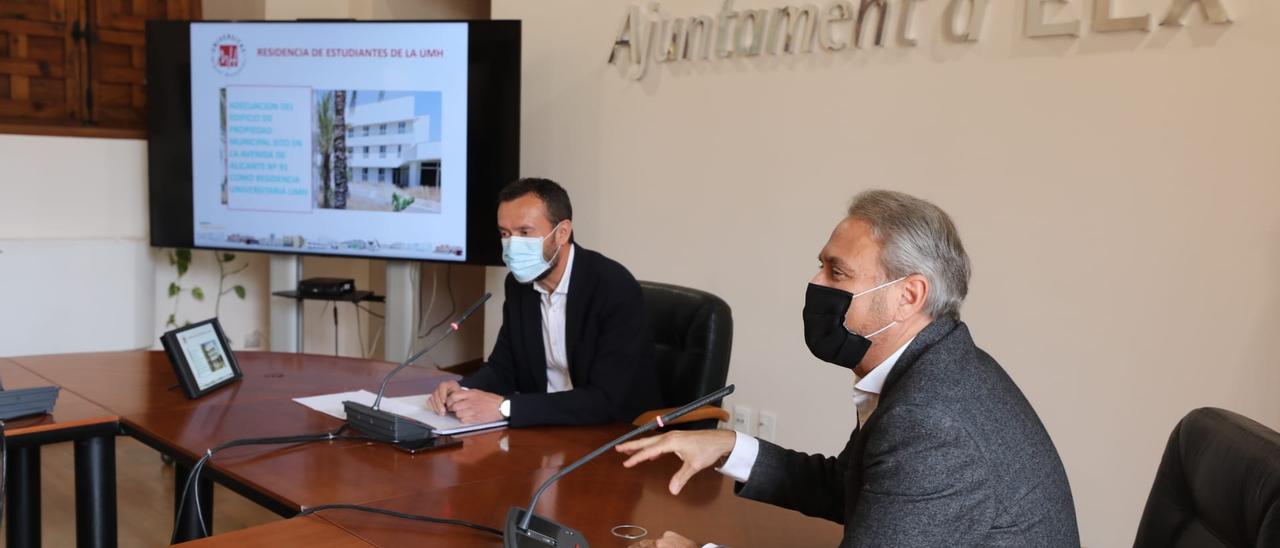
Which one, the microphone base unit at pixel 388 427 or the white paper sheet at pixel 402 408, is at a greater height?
the microphone base unit at pixel 388 427

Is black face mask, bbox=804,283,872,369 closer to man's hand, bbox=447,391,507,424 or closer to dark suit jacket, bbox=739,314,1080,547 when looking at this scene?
dark suit jacket, bbox=739,314,1080,547

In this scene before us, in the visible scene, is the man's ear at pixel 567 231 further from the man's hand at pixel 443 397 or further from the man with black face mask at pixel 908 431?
the man with black face mask at pixel 908 431

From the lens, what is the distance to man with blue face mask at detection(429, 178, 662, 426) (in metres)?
2.52

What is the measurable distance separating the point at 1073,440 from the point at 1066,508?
168 centimetres

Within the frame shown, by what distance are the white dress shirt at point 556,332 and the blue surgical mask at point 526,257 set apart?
0.07 m

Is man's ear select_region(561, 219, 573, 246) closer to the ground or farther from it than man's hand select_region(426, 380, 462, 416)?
farther from it

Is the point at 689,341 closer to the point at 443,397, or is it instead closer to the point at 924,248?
the point at 443,397

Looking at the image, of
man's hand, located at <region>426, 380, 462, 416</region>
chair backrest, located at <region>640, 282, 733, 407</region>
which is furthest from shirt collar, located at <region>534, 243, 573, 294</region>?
man's hand, located at <region>426, 380, 462, 416</region>

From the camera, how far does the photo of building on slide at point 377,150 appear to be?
4.18m

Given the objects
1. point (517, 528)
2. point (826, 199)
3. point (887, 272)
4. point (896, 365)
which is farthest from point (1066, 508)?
point (826, 199)

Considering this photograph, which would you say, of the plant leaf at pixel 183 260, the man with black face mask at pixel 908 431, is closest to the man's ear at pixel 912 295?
the man with black face mask at pixel 908 431

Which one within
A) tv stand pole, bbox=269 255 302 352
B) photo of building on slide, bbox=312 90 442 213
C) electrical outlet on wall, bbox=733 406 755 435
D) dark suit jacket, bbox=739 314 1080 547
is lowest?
electrical outlet on wall, bbox=733 406 755 435

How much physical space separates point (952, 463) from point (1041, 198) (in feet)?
6.18

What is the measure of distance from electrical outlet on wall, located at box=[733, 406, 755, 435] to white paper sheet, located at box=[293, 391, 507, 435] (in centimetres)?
161
